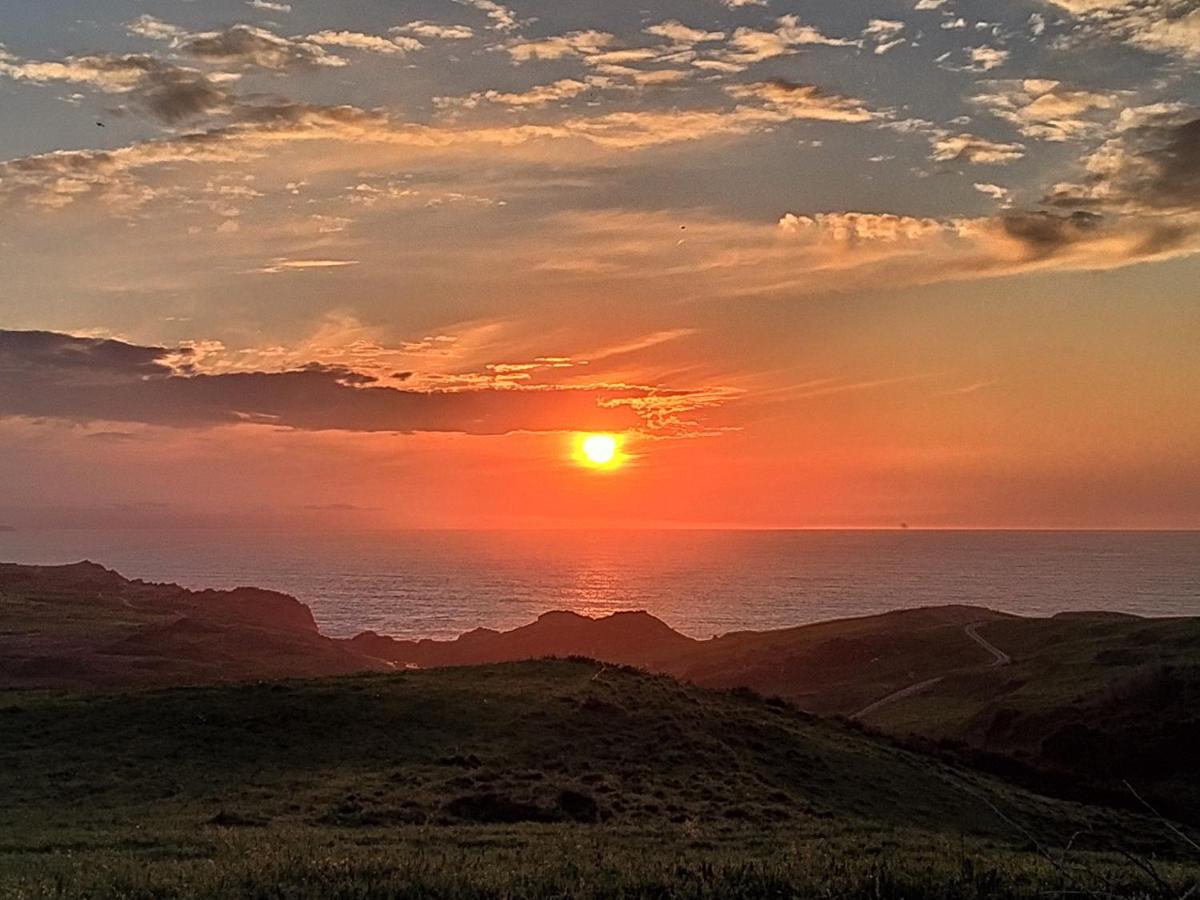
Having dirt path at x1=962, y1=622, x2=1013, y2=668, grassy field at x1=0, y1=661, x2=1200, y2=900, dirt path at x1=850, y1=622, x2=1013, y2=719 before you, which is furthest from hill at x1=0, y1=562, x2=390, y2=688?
dirt path at x1=962, y1=622, x2=1013, y2=668

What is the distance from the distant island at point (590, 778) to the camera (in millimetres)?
16656

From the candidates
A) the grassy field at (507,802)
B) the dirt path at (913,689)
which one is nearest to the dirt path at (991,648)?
the dirt path at (913,689)

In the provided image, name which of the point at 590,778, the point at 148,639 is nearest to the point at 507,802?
the point at 590,778

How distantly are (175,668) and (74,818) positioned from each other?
57.9 meters

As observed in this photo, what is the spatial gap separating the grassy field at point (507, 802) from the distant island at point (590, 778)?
0.13m

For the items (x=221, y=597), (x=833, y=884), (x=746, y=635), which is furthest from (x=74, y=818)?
(x=221, y=597)

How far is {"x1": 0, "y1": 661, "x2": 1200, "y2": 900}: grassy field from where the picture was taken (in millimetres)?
15234

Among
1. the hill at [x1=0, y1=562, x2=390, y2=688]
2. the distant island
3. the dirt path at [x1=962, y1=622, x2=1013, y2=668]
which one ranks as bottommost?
the hill at [x1=0, y1=562, x2=390, y2=688]

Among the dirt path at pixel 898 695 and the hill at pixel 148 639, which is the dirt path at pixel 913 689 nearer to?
the dirt path at pixel 898 695

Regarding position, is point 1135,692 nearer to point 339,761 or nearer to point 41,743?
point 339,761

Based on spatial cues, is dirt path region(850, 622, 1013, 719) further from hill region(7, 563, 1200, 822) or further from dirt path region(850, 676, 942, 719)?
hill region(7, 563, 1200, 822)

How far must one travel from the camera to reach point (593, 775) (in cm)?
3388

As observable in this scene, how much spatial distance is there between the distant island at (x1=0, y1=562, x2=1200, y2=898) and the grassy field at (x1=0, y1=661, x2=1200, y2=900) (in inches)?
5.2

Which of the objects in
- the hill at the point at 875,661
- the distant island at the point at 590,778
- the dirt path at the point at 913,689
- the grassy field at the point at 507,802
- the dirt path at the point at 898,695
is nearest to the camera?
the grassy field at the point at 507,802
